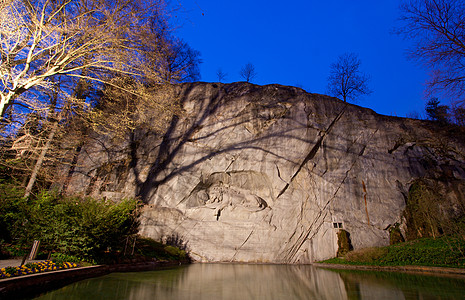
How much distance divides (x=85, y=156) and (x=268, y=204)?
1392cm

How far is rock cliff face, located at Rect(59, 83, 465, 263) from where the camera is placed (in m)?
15.5

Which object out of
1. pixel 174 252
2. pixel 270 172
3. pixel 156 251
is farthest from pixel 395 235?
pixel 156 251

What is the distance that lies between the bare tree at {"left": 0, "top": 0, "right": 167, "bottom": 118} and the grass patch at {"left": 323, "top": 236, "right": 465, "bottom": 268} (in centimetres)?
1259

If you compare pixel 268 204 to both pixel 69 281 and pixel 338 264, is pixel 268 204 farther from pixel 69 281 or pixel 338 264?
pixel 69 281

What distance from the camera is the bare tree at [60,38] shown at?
646 cm

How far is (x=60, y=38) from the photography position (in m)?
7.00

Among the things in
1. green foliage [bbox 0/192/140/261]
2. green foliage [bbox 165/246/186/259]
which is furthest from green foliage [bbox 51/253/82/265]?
green foliage [bbox 165/246/186/259]

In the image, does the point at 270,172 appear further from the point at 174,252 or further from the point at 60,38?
the point at 60,38

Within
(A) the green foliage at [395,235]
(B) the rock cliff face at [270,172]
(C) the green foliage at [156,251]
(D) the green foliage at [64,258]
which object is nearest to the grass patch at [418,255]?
(A) the green foliage at [395,235]

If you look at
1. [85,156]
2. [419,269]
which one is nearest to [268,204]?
[419,269]

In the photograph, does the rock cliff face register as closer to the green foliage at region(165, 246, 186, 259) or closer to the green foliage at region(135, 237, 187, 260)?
the green foliage at region(165, 246, 186, 259)

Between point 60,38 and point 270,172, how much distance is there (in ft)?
42.9

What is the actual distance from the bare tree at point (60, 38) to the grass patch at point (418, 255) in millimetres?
12592

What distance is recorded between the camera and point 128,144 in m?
19.5
